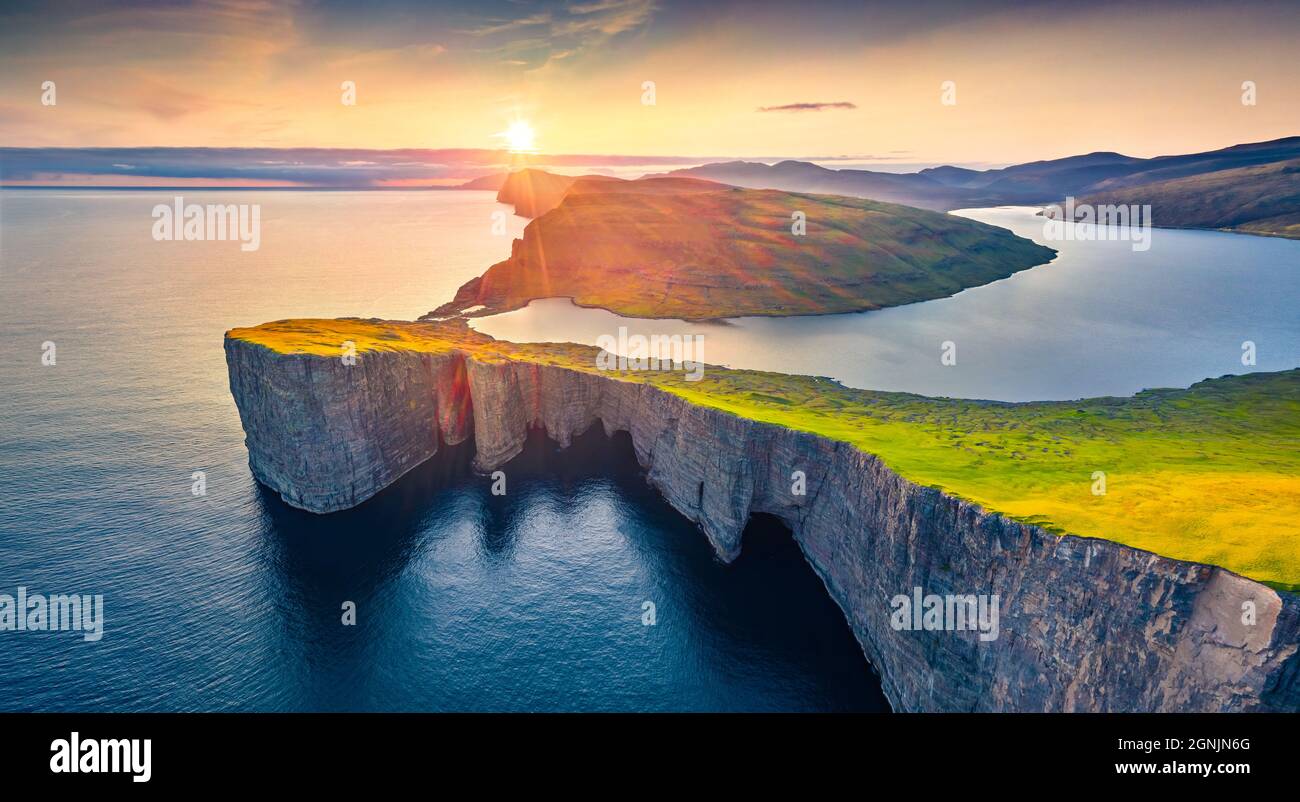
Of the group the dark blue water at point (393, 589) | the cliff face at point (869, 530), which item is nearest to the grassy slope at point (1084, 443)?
Result: the cliff face at point (869, 530)

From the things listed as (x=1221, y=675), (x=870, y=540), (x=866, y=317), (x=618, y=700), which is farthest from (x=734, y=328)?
(x=1221, y=675)

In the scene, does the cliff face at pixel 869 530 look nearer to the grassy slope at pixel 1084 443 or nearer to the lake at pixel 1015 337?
the grassy slope at pixel 1084 443

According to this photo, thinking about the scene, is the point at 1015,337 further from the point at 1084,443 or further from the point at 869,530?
the point at 869,530

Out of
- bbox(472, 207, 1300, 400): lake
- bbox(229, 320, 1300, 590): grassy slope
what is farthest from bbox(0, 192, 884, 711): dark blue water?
bbox(472, 207, 1300, 400): lake

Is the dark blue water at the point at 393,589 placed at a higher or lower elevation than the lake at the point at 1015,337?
lower

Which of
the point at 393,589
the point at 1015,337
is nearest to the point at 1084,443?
the point at 393,589

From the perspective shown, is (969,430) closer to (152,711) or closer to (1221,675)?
(1221,675)

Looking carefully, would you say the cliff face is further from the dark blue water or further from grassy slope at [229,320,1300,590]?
the dark blue water
